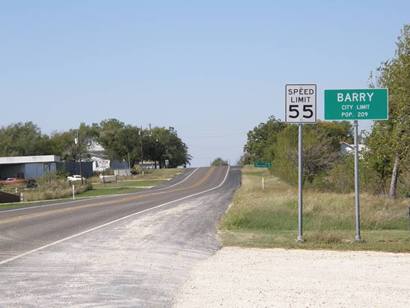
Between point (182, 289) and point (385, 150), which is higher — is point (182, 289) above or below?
below

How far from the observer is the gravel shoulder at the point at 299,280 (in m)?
8.58

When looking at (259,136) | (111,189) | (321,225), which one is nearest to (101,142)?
(259,136)

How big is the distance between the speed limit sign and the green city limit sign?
1.22 ft

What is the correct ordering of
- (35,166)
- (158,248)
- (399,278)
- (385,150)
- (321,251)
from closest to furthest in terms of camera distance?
(399,278) → (321,251) → (158,248) → (385,150) → (35,166)

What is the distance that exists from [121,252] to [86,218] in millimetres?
10218

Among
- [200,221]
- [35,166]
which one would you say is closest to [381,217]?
[200,221]

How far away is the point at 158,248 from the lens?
14422 millimetres

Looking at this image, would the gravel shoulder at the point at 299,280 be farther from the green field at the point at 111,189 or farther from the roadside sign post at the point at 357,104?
the green field at the point at 111,189

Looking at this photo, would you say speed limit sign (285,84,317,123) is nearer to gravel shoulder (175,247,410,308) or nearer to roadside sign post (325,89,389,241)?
roadside sign post (325,89,389,241)

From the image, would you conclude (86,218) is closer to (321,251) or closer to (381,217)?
(381,217)

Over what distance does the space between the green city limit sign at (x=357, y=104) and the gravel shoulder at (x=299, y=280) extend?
3.10m

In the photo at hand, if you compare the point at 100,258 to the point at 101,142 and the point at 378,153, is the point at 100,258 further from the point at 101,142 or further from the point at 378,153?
the point at 101,142

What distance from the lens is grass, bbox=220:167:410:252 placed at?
1450 centimetres

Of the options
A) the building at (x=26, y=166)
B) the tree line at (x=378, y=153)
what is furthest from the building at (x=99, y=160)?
the tree line at (x=378, y=153)
